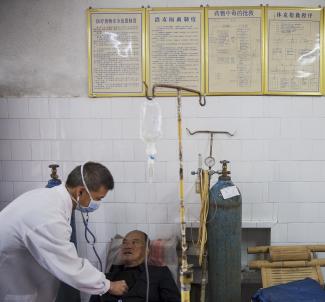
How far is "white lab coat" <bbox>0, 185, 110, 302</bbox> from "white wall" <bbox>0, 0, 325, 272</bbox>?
1065mm

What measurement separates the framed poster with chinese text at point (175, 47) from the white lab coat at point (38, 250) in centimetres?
137

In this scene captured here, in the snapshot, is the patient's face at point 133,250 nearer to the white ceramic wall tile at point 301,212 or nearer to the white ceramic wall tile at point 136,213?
the white ceramic wall tile at point 136,213

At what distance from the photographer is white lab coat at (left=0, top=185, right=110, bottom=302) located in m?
1.69

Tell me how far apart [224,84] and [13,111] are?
1.77 m

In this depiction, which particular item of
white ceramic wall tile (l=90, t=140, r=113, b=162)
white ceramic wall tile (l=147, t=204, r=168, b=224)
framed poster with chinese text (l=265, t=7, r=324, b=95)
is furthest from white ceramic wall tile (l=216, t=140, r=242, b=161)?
white ceramic wall tile (l=90, t=140, r=113, b=162)

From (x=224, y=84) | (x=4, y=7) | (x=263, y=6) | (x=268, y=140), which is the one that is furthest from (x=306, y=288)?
(x=4, y=7)

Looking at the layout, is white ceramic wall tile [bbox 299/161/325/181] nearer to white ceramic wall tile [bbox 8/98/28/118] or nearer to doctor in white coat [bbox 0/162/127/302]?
doctor in white coat [bbox 0/162/127/302]

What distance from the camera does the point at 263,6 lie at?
8.98 feet

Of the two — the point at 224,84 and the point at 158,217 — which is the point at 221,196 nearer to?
the point at 158,217

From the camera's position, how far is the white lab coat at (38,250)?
5.54ft

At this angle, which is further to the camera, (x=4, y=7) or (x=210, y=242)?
(x=4, y=7)

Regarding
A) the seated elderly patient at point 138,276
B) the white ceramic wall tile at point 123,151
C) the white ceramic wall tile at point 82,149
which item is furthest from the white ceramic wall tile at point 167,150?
the seated elderly patient at point 138,276

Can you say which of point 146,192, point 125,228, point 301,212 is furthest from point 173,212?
point 301,212

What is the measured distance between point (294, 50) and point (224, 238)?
160 cm
